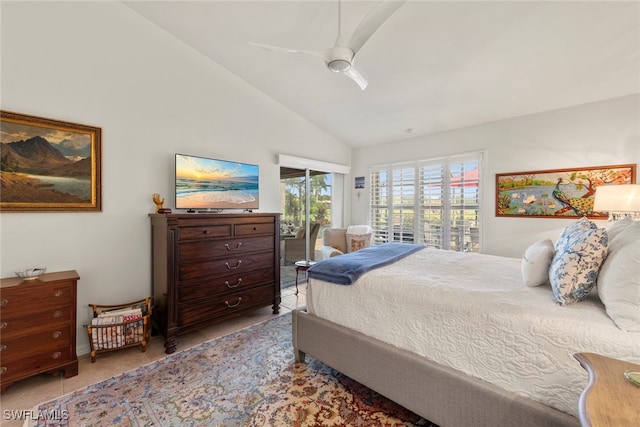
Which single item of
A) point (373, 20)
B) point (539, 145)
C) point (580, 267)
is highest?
point (373, 20)

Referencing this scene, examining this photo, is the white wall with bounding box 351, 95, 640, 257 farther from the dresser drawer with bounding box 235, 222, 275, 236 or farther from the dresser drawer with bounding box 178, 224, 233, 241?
the dresser drawer with bounding box 178, 224, 233, 241

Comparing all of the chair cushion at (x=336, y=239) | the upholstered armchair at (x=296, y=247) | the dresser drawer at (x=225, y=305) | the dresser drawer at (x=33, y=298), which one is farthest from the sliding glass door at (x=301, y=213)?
the dresser drawer at (x=33, y=298)

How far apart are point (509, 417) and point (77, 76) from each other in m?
3.85

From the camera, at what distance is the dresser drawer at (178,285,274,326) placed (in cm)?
251

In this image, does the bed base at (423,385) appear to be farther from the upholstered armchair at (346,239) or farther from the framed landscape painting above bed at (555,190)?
the framed landscape painting above bed at (555,190)

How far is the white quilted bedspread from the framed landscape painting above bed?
74.3 inches

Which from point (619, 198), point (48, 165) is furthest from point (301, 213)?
point (619, 198)

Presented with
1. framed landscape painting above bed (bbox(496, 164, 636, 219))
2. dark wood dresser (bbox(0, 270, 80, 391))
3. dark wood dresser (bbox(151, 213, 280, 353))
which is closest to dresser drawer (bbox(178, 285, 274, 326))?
dark wood dresser (bbox(151, 213, 280, 353))

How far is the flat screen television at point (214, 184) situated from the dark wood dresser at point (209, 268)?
41 cm

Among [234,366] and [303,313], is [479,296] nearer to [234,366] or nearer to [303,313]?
[303,313]

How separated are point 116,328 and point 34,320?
0.53 meters

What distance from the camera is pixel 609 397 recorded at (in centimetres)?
70

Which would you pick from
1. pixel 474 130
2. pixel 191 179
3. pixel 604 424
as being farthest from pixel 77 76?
pixel 474 130

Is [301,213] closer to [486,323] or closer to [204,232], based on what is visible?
[204,232]
